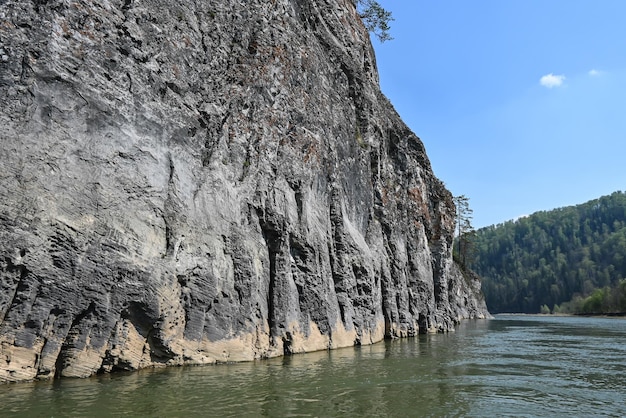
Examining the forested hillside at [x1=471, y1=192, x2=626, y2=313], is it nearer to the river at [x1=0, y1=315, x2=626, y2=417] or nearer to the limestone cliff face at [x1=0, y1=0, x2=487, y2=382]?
the limestone cliff face at [x1=0, y1=0, x2=487, y2=382]

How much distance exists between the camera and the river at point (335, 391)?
29.3 ft

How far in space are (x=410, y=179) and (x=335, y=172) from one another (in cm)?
1558

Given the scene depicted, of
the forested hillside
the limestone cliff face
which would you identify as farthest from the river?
the forested hillside

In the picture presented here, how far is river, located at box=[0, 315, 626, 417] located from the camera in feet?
29.3

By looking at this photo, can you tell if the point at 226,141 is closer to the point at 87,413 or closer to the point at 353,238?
the point at 353,238

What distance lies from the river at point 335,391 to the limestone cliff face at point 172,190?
135 cm

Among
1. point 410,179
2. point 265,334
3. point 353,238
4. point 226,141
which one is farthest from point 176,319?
point 410,179

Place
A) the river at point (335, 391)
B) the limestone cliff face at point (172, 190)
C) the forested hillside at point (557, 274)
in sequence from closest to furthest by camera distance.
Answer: the river at point (335, 391), the limestone cliff face at point (172, 190), the forested hillside at point (557, 274)

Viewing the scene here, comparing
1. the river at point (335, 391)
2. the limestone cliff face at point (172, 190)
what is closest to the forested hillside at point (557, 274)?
the limestone cliff face at point (172, 190)

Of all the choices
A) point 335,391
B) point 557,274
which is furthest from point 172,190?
point 557,274

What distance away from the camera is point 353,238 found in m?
24.4

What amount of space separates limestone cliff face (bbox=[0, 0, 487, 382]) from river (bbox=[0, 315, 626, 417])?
53.0 inches

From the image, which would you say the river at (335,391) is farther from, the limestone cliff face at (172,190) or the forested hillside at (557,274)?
the forested hillside at (557,274)

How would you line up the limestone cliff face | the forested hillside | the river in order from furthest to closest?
1. the forested hillside
2. the limestone cliff face
3. the river
